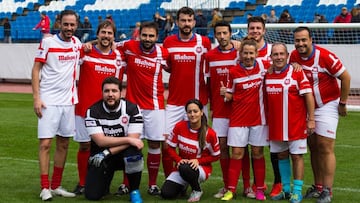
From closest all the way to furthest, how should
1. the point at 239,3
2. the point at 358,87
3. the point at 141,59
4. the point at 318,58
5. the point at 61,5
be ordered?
the point at 318,58
the point at 141,59
the point at 358,87
the point at 239,3
the point at 61,5

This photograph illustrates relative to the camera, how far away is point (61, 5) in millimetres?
31172

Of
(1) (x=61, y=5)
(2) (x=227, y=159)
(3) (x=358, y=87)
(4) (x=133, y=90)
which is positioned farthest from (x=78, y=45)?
(1) (x=61, y=5)

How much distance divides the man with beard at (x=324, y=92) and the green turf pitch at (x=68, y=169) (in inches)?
14.6

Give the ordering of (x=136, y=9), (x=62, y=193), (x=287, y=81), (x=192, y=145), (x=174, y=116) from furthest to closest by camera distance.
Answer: (x=136, y=9) < (x=174, y=116) < (x=62, y=193) < (x=192, y=145) < (x=287, y=81)

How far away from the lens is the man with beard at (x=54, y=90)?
7941mm

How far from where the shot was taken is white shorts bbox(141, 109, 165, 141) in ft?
27.2

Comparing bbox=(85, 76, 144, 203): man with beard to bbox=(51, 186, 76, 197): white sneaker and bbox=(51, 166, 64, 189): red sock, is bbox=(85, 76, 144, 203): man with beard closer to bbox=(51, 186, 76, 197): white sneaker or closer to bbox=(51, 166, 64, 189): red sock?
bbox=(51, 186, 76, 197): white sneaker

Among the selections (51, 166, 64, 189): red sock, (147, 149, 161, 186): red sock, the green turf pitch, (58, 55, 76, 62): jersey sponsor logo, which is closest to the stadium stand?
the green turf pitch

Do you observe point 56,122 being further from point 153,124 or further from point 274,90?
point 274,90

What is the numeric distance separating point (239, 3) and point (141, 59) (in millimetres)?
17933

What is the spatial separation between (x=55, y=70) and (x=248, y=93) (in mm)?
2065

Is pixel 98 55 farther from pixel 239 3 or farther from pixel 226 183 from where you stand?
pixel 239 3

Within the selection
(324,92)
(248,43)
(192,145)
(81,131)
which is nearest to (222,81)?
(248,43)

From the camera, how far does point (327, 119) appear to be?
780 cm
